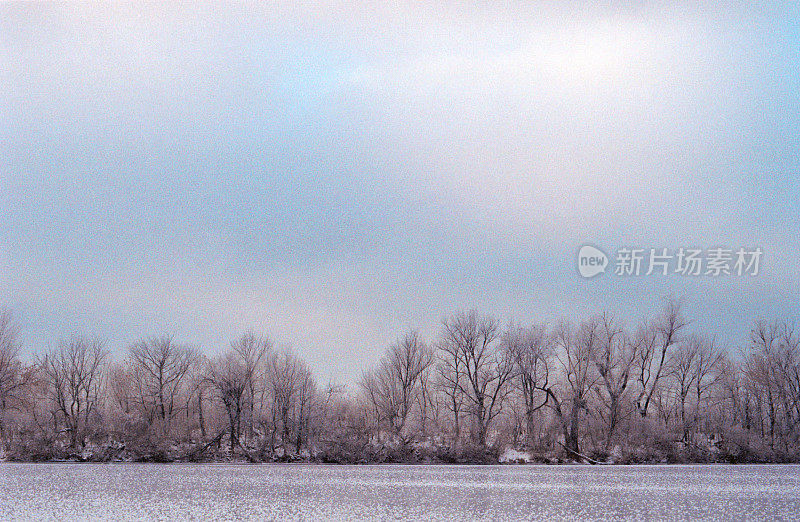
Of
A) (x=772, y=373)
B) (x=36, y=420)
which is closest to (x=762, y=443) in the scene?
(x=772, y=373)

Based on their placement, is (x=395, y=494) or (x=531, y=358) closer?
(x=395, y=494)

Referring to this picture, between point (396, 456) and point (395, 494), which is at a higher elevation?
point (395, 494)

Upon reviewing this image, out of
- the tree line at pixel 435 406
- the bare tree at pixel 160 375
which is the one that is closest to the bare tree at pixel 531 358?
the tree line at pixel 435 406

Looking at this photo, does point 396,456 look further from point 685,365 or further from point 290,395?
point 685,365

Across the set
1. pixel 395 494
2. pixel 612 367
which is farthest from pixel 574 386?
pixel 395 494

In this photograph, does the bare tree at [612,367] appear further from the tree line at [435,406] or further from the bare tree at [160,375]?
the bare tree at [160,375]

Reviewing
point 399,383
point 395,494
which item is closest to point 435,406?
point 399,383

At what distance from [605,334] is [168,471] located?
2090 centimetres

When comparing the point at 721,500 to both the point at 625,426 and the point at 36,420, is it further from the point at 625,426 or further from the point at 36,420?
the point at 36,420

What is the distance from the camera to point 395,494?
57.9ft

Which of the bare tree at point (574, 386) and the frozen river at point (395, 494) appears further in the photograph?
the bare tree at point (574, 386)

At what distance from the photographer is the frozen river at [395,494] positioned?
14586 millimetres

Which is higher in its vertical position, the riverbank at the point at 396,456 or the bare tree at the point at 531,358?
the bare tree at the point at 531,358

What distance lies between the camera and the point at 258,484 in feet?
66.7
